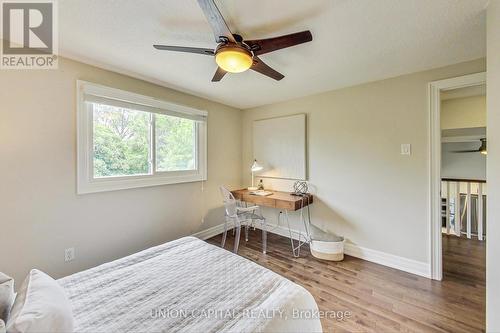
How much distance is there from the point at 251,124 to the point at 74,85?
2.55 meters

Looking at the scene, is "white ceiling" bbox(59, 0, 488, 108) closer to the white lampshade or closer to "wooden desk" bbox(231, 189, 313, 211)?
the white lampshade

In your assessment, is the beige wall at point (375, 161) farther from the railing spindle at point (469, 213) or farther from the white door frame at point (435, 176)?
the railing spindle at point (469, 213)

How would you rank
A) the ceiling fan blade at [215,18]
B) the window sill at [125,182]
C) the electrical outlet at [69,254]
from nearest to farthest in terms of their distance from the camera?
the ceiling fan blade at [215,18] → the electrical outlet at [69,254] → the window sill at [125,182]

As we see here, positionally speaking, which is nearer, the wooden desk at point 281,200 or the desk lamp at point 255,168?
the wooden desk at point 281,200

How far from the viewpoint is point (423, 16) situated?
4.63ft

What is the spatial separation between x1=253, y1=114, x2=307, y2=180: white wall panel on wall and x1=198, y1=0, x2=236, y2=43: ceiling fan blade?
2080 millimetres

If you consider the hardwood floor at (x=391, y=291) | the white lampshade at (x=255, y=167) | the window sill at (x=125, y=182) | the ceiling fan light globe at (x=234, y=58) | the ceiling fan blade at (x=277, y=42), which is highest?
the ceiling fan blade at (x=277, y=42)

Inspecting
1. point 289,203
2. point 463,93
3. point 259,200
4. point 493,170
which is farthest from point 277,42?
point 463,93

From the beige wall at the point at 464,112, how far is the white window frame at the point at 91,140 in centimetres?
408

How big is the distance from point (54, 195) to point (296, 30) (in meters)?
2.62

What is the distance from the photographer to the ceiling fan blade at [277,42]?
4.33ft

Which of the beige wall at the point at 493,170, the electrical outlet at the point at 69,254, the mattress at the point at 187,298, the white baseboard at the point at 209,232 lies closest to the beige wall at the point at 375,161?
the beige wall at the point at 493,170

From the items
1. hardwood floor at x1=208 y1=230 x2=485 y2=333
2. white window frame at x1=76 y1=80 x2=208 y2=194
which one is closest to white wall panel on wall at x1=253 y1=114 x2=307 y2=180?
white window frame at x1=76 y1=80 x2=208 y2=194

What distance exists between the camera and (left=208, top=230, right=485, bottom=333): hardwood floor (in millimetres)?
1592
